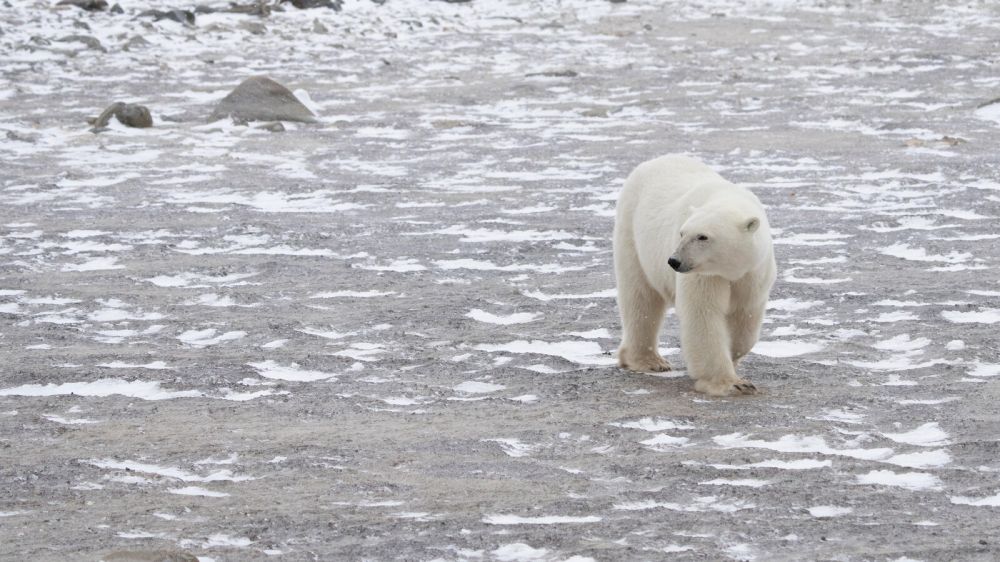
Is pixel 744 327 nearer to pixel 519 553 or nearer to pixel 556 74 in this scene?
pixel 519 553

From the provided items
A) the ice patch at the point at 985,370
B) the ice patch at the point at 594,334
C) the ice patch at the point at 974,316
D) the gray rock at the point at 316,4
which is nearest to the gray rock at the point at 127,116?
the ice patch at the point at 594,334

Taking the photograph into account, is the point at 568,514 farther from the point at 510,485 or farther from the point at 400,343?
the point at 400,343

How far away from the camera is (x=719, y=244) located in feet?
17.7

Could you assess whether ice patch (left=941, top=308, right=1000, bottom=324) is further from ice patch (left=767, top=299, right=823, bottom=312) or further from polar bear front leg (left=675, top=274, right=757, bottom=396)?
polar bear front leg (left=675, top=274, right=757, bottom=396)

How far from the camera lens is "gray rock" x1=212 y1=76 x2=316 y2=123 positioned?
1412 cm

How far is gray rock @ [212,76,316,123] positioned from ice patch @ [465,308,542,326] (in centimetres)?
747

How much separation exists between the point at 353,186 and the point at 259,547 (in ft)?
24.0

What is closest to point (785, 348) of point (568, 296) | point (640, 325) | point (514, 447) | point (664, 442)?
point (640, 325)

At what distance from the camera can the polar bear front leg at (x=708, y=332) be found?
5.59 m

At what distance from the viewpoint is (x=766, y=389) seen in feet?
19.0

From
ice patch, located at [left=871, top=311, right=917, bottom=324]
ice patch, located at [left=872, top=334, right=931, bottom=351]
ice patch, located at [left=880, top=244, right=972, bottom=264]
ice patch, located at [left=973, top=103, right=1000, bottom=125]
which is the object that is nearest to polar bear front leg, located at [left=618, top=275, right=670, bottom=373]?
ice patch, located at [left=872, top=334, right=931, bottom=351]

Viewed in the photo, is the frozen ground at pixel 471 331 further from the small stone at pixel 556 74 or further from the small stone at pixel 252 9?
the small stone at pixel 252 9

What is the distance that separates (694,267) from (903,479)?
48.9 inches

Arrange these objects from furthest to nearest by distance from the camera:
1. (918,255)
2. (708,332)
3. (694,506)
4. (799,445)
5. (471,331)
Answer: (918,255), (471,331), (708,332), (799,445), (694,506)
